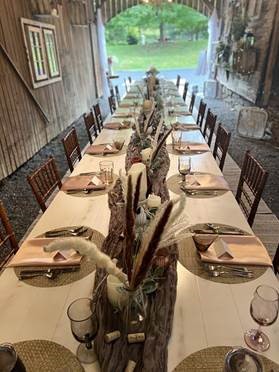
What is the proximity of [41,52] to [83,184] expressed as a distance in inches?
157

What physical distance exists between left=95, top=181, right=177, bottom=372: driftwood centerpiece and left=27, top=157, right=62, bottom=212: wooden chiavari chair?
85 cm

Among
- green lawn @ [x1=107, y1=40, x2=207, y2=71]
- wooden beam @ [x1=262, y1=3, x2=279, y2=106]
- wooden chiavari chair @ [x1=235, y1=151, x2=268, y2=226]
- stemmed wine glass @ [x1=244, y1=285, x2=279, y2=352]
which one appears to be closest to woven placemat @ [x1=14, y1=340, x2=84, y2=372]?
stemmed wine glass @ [x1=244, y1=285, x2=279, y2=352]

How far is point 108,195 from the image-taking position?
5.74 ft

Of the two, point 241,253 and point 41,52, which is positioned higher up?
point 41,52

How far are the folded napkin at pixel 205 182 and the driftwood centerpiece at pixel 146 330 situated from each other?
2.51 feet

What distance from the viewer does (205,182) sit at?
1936mm

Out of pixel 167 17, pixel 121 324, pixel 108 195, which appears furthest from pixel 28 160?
pixel 167 17

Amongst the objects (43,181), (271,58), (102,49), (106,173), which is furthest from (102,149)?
(102,49)

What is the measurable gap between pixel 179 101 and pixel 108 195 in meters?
3.37

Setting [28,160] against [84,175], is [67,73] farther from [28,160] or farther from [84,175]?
[84,175]

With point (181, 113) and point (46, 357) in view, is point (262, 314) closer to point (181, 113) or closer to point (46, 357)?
point (46, 357)

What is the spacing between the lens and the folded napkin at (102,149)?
2.54 meters

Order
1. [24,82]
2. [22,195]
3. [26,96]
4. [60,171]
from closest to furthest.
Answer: [22,195] → [60,171] → [24,82] → [26,96]

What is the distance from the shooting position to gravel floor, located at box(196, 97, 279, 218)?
10.8 feet
